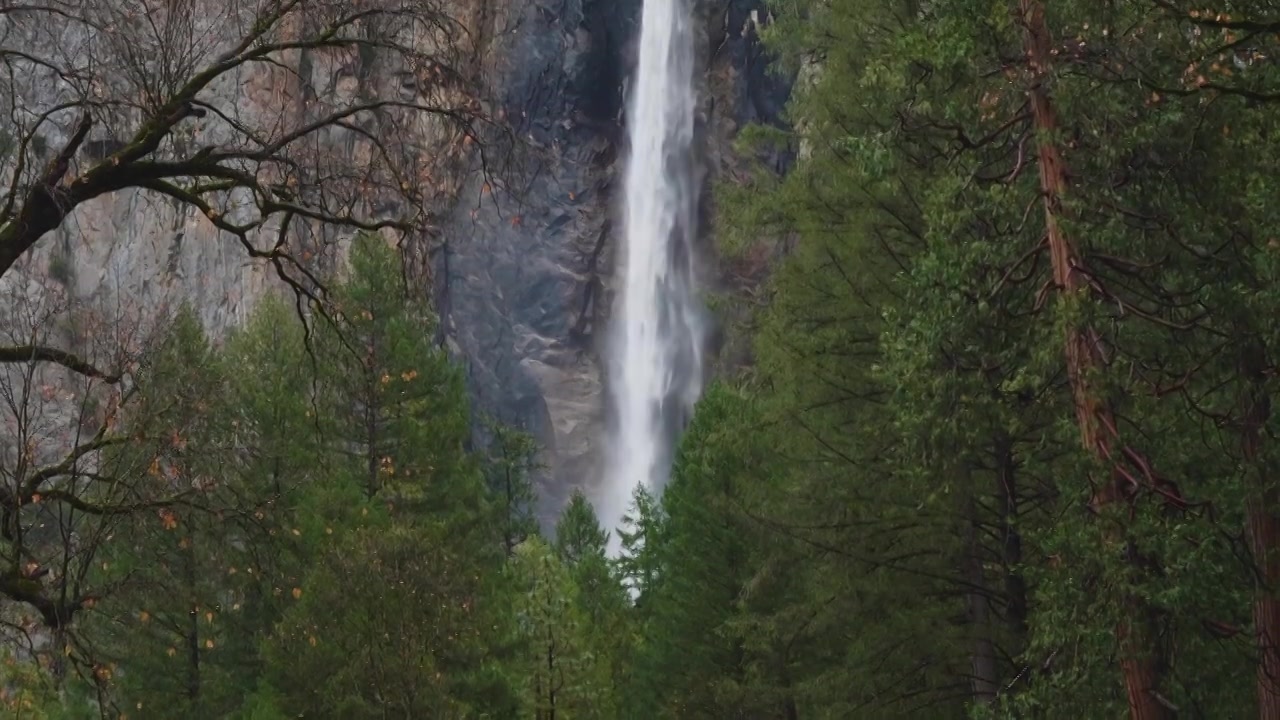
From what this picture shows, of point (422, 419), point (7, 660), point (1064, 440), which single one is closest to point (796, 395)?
point (1064, 440)

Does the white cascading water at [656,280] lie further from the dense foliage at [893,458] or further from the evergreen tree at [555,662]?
the dense foliage at [893,458]

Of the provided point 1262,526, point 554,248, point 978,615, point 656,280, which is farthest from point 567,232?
point 1262,526

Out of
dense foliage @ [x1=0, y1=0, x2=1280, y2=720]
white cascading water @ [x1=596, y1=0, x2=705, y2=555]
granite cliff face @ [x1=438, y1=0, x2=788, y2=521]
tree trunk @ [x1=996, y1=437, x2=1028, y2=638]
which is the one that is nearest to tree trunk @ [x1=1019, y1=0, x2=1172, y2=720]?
dense foliage @ [x1=0, y1=0, x2=1280, y2=720]

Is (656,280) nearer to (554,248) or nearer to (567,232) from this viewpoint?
(567,232)

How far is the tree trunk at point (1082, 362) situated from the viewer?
6.82 m

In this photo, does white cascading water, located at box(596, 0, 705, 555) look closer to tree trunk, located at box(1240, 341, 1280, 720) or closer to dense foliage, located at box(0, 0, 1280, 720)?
dense foliage, located at box(0, 0, 1280, 720)

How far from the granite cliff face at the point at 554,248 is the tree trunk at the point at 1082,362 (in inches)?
1486

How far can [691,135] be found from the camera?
46812mm

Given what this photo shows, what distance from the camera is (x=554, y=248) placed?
46656mm

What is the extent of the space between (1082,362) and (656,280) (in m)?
39.0

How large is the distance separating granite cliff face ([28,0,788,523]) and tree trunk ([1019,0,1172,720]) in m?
37.7

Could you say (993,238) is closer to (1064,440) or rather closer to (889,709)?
(1064,440)

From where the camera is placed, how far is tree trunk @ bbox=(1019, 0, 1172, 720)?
6816 millimetres

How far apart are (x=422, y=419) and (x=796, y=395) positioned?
378 inches
